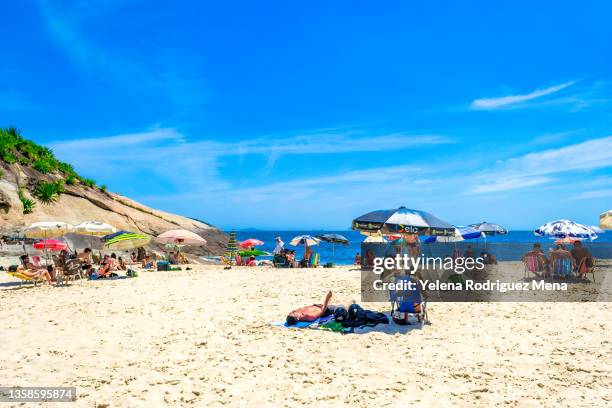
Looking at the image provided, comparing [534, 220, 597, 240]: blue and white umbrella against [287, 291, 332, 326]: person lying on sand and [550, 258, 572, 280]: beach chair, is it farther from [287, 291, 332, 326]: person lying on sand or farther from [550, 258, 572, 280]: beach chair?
[287, 291, 332, 326]: person lying on sand

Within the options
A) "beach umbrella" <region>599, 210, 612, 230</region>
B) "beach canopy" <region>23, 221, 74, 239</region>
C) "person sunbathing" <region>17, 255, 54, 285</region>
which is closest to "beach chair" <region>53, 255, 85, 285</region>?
"person sunbathing" <region>17, 255, 54, 285</region>

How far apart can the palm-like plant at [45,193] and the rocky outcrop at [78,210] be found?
0.35 m

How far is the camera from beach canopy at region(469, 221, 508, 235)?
19.7 metres

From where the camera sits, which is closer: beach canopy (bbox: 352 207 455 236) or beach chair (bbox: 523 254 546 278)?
beach canopy (bbox: 352 207 455 236)

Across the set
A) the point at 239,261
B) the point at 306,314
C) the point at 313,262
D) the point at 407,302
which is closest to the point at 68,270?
the point at 306,314

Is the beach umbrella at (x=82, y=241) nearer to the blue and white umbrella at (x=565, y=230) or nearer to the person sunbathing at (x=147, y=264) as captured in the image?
the person sunbathing at (x=147, y=264)

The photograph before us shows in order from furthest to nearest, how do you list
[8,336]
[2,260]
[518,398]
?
[2,260] < [8,336] < [518,398]

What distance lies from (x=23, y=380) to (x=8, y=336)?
107 inches

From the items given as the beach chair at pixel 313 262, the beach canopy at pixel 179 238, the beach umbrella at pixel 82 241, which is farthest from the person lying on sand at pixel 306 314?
the beach umbrella at pixel 82 241

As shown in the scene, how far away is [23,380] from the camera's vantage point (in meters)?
6.03

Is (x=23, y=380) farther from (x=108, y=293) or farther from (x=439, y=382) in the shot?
(x=108, y=293)

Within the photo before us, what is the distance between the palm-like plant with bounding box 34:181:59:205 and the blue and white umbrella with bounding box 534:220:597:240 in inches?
1117

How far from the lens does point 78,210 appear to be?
95.4 feet

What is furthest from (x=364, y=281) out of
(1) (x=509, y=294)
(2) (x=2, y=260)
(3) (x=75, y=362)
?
(2) (x=2, y=260)
